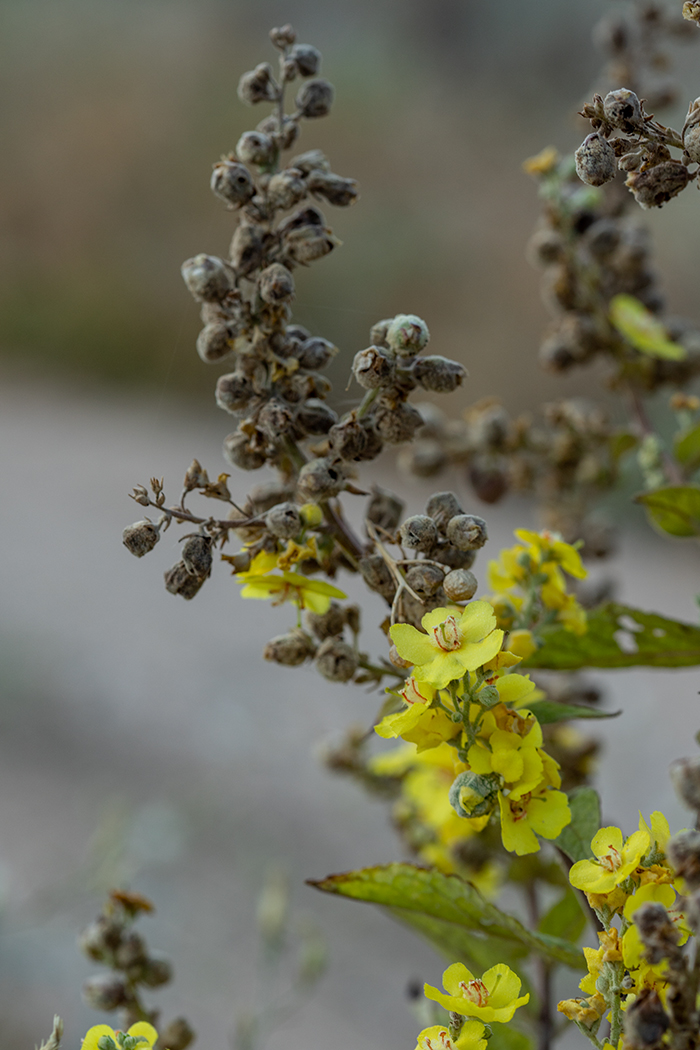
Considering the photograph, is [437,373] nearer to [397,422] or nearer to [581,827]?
[397,422]

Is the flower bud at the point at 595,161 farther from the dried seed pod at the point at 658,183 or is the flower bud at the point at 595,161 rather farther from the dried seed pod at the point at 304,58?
the dried seed pod at the point at 304,58

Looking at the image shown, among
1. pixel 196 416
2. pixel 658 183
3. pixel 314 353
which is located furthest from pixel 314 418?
pixel 196 416

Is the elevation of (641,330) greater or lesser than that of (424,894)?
greater

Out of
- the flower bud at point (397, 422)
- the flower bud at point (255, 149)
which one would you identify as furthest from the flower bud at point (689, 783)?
the flower bud at point (255, 149)

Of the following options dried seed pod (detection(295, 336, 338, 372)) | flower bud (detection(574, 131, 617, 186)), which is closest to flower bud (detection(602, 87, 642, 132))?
flower bud (detection(574, 131, 617, 186))

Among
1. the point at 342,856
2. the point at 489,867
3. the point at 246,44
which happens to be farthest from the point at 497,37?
the point at 489,867

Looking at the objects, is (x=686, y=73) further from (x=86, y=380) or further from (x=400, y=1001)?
(x=86, y=380)
